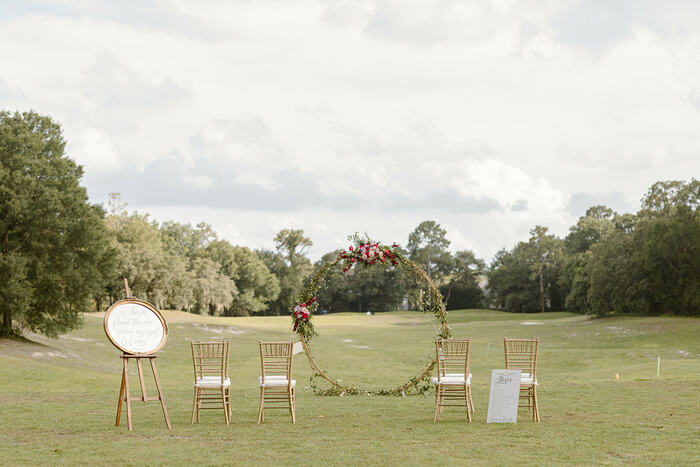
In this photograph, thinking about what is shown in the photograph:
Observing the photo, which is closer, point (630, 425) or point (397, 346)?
point (630, 425)

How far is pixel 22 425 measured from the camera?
11.8m

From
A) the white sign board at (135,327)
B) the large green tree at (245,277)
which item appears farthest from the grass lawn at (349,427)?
the large green tree at (245,277)

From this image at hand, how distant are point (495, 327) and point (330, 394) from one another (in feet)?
143

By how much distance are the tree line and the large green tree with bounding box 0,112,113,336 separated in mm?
54

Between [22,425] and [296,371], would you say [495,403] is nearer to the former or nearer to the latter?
[22,425]

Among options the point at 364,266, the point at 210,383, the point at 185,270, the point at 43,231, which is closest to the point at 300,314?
the point at 364,266

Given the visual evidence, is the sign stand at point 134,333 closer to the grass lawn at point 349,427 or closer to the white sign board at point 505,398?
the grass lawn at point 349,427

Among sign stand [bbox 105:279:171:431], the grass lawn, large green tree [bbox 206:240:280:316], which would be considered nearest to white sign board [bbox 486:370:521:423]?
the grass lawn

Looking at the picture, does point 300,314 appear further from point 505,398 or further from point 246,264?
point 246,264

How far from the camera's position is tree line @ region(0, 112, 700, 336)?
100ft

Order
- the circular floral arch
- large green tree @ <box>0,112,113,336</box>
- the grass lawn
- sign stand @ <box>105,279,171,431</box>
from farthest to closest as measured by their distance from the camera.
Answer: large green tree @ <box>0,112,113,336</box> → the circular floral arch → sign stand @ <box>105,279,171,431</box> → the grass lawn

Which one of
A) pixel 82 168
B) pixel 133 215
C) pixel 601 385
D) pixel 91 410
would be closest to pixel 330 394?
pixel 91 410

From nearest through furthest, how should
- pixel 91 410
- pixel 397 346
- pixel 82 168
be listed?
pixel 91 410 < pixel 82 168 < pixel 397 346

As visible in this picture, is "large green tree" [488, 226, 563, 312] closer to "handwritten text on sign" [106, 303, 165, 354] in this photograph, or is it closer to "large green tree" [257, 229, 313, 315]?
"large green tree" [257, 229, 313, 315]
